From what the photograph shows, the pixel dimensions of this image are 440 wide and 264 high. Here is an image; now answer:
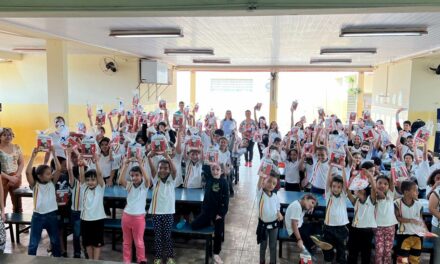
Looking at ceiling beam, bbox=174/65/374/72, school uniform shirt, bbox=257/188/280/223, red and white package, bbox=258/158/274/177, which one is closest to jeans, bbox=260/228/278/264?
school uniform shirt, bbox=257/188/280/223

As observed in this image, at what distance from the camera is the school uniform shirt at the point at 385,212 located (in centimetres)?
361

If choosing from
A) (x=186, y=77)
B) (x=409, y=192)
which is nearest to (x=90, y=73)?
(x=186, y=77)

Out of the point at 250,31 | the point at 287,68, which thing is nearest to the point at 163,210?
the point at 250,31

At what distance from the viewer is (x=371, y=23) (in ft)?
16.6

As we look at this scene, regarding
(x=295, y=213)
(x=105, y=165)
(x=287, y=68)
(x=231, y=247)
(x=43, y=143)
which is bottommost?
(x=231, y=247)

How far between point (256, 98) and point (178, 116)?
528 inches

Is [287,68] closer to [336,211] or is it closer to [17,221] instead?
[336,211]

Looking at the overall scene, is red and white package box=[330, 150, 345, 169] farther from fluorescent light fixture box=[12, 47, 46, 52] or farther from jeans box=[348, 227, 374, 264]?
fluorescent light fixture box=[12, 47, 46, 52]

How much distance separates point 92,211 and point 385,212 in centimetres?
296

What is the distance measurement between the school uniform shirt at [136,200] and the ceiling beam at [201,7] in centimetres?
172

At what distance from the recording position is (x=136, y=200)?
145 inches

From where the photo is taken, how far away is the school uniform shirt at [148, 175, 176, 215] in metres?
3.81

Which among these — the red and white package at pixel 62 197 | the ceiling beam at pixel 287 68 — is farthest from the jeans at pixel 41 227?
the ceiling beam at pixel 287 68

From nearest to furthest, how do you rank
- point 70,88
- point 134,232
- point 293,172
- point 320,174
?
1. point 134,232
2. point 320,174
3. point 293,172
4. point 70,88
